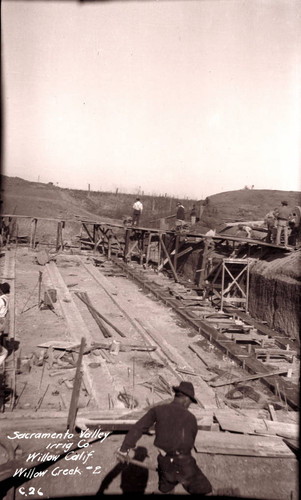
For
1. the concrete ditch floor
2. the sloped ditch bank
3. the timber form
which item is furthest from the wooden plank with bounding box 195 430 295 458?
the sloped ditch bank

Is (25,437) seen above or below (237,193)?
below

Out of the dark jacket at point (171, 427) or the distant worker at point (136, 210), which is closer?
the dark jacket at point (171, 427)

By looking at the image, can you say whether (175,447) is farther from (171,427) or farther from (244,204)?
(244,204)

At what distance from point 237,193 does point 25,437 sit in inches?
1176

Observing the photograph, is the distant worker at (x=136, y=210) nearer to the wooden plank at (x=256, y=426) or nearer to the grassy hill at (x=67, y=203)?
the grassy hill at (x=67, y=203)

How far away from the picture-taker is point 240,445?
5105 mm

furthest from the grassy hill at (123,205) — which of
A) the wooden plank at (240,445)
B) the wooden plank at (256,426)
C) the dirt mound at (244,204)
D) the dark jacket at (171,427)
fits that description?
the dark jacket at (171,427)

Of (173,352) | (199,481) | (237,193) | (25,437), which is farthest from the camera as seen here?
(237,193)

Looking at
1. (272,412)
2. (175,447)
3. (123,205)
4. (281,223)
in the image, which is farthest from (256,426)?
(123,205)

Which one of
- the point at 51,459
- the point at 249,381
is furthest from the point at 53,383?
the point at 249,381

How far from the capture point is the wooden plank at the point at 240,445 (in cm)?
498

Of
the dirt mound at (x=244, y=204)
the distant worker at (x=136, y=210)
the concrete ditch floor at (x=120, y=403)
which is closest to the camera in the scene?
the concrete ditch floor at (x=120, y=403)

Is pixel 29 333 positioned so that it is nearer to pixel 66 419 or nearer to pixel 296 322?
pixel 66 419

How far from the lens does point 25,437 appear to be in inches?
190
